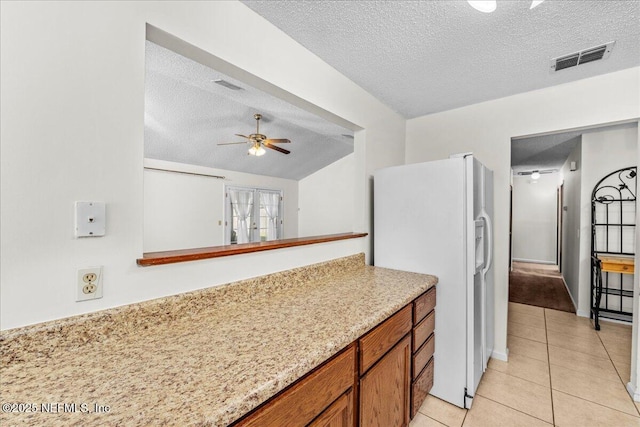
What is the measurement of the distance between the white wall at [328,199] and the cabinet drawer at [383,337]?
5.06 metres

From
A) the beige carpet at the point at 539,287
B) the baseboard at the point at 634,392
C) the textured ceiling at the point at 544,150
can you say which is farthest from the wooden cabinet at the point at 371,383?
the beige carpet at the point at 539,287

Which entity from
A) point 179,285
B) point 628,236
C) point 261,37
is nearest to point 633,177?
point 628,236

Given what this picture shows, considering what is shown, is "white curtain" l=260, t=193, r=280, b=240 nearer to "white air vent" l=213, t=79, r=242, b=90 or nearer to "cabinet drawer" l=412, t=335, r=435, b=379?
"white air vent" l=213, t=79, r=242, b=90

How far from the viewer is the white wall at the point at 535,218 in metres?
6.63

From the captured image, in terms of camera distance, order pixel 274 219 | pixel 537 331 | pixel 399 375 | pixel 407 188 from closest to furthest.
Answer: pixel 399 375 < pixel 407 188 < pixel 537 331 < pixel 274 219

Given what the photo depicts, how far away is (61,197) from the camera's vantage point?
909 millimetres

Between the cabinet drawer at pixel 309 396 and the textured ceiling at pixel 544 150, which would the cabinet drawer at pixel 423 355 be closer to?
the cabinet drawer at pixel 309 396

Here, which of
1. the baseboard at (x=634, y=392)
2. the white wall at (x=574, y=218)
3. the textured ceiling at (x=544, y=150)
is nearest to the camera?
the baseboard at (x=634, y=392)

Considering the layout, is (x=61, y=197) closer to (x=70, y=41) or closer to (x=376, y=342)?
(x=70, y=41)

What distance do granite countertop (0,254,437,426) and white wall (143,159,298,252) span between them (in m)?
4.34

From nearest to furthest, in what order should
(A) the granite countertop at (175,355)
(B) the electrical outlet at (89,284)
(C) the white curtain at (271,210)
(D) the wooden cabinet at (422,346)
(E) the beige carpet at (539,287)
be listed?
(A) the granite countertop at (175,355), (B) the electrical outlet at (89,284), (D) the wooden cabinet at (422,346), (E) the beige carpet at (539,287), (C) the white curtain at (271,210)

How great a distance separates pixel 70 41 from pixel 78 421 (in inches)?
43.6

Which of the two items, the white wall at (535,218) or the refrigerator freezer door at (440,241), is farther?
the white wall at (535,218)

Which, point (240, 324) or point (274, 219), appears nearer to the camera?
point (240, 324)
